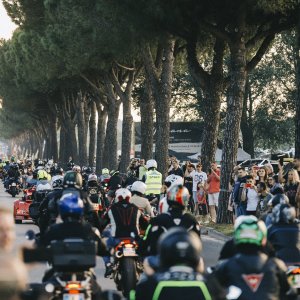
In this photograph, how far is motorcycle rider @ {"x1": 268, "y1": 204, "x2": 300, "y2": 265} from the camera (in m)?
10.0

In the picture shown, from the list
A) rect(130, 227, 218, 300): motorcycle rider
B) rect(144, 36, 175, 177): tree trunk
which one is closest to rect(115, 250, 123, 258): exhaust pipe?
rect(130, 227, 218, 300): motorcycle rider

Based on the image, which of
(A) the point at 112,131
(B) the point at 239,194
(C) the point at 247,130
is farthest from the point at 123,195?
(C) the point at 247,130

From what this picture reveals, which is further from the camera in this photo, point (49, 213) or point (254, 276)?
point (49, 213)

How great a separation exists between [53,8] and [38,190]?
70.4 feet

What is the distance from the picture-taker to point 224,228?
24.5 metres

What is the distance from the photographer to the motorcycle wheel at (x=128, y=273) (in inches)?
485

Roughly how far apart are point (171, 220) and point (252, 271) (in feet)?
11.9

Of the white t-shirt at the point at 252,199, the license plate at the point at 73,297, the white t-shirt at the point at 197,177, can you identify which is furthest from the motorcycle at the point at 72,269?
the white t-shirt at the point at 197,177

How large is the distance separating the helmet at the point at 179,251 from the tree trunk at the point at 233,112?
19.9 m

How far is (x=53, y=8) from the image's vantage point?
45.4 meters

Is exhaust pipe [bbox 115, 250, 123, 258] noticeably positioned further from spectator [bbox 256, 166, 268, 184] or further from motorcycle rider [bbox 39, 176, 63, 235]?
spectator [bbox 256, 166, 268, 184]

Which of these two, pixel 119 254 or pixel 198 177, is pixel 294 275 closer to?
pixel 119 254

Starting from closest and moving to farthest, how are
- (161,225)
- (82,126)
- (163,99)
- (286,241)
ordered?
(286,241)
(161,225)
(163,99)
(82,126)

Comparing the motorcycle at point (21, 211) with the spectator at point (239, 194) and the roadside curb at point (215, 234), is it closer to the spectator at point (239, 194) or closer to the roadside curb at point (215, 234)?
the roadside curb at point (215, 234)
